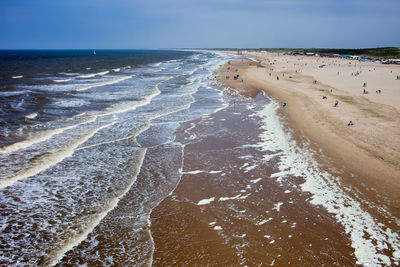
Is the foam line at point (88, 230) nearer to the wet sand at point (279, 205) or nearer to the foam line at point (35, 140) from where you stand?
the wet sand at point (279, 205)

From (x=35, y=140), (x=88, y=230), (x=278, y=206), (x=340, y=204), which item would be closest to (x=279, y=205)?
(x=278, y=206)

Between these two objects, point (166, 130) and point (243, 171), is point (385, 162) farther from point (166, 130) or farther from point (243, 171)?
point (166, 130)

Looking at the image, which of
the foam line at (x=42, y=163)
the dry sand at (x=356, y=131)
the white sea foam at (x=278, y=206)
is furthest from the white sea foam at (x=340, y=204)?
the foam line at (x=42, y=163)

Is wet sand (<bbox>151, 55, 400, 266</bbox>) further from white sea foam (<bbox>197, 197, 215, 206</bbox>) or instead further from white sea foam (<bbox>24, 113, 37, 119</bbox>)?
white sea foam (<bbox>24, 113, 37, 119</bbox>)

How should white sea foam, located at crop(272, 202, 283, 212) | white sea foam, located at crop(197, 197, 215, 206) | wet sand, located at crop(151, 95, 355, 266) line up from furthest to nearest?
white sea foam, located at crop(197, 197, 215, 206) → white sea foam, located at crop(272, 202, 283, 212) → wet sand, located at crop(151, 95, 355, 266)

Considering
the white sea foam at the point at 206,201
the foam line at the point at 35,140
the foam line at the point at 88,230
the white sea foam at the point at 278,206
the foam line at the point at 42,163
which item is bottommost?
the foam line at the point at 88,230

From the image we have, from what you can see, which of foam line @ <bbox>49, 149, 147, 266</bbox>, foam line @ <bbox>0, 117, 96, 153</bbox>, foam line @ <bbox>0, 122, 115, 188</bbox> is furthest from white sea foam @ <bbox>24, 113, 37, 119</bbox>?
foam line @ <bbox>49, 149, 147, 266</bbox>

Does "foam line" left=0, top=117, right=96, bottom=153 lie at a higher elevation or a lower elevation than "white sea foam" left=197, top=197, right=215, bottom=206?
higher
